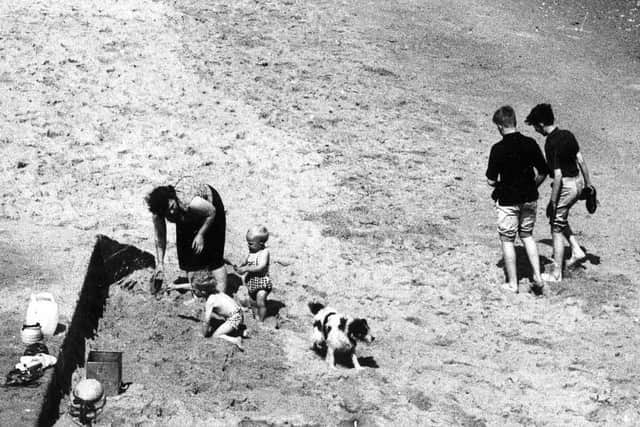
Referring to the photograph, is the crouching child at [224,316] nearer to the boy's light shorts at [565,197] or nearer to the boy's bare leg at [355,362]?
the boy's bare leg at [355,362]

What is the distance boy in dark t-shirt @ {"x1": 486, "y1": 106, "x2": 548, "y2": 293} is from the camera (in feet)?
28.0

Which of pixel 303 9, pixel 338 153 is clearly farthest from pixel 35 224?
pixel 303 9

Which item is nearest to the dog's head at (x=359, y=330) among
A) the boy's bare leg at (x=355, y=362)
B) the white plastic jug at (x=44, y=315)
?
the boy's bare leg at (x=355, y=362)

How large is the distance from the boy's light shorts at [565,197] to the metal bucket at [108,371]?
4.70m

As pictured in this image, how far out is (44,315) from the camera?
6.88m

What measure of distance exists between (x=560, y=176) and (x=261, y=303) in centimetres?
322

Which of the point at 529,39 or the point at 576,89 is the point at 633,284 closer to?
the point at 576,89

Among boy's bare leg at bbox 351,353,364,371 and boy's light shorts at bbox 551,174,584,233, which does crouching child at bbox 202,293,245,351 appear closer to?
boy's bare leg at bbox 351,353,364,371

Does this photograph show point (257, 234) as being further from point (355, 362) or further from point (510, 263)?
point (510, 263)

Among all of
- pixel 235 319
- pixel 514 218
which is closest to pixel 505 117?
pixel 514 218

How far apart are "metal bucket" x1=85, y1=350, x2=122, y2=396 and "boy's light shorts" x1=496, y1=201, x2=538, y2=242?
4.03 meters

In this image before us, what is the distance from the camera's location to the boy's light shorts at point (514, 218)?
8.80 metres

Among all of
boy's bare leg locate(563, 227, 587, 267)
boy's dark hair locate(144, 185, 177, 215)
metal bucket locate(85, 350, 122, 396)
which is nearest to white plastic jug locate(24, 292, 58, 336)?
metal bucket locate(85, 350, 122, 396)

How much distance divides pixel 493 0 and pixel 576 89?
4.52 metres
